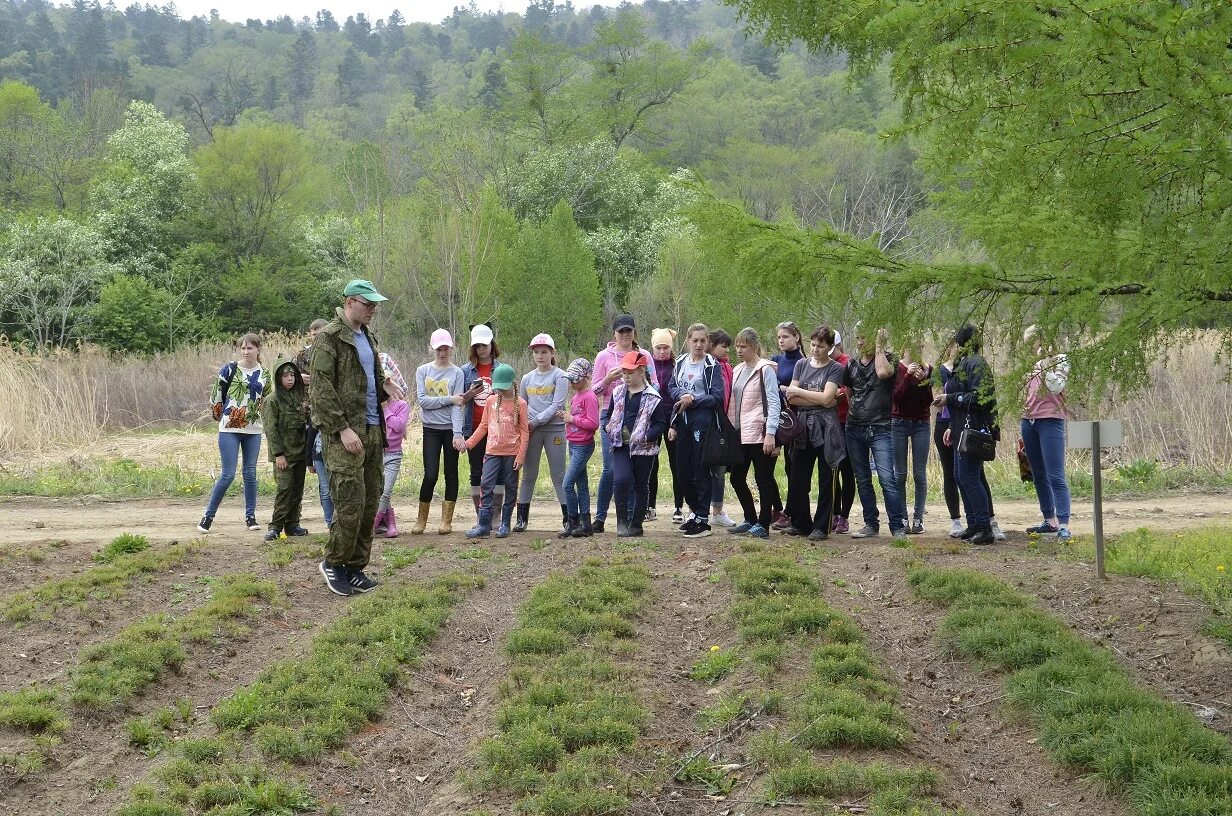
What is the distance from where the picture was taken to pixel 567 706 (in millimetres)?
6324

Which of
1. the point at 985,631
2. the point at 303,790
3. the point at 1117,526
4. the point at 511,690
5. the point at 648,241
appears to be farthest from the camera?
the point at 648,241

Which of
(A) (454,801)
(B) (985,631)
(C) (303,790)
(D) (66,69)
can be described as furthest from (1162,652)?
(D) (66,69)

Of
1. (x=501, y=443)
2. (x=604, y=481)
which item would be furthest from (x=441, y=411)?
(x=604, y=481)

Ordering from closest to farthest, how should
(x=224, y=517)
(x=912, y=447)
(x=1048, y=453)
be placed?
(x=1048, y=453), (x=912, y=447), (x=224, y=517)

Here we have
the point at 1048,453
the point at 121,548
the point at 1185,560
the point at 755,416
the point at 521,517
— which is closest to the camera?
the point at 1185,560

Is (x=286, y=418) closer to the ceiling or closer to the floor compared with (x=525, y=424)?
closer to the ceiling

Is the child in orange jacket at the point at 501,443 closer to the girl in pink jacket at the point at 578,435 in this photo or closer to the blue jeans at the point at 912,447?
the girl in pink jacket at the point at 578,435

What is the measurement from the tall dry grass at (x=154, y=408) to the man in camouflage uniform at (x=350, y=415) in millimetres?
5525

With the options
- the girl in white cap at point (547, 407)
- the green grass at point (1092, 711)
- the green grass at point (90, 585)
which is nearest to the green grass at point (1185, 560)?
the green grass at point (1092, 711)

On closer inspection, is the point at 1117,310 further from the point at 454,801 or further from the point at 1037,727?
the point at 454,801

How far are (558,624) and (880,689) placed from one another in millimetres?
Answer: 2268

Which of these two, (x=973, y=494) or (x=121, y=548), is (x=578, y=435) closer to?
(x=973, y=494)

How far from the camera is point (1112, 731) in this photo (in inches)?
233

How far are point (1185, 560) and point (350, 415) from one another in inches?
263
